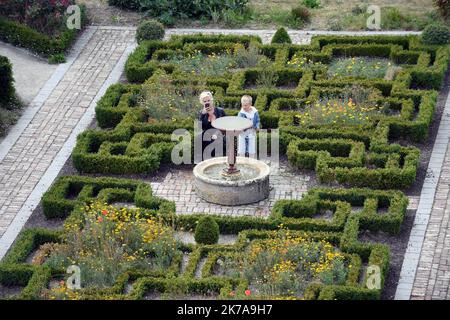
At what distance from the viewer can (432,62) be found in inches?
1098

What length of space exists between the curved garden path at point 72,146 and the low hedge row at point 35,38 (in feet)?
1.15

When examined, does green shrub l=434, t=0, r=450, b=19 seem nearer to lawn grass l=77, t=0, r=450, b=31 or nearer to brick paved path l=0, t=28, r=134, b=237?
lawn grass l=77, t=0, r=450, b=31

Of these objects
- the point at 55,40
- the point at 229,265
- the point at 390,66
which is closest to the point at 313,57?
the point at 390,66

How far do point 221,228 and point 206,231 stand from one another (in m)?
0.74

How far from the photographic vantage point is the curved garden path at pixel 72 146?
66.8ft

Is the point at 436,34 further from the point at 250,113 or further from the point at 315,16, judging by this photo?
the point at 250,113

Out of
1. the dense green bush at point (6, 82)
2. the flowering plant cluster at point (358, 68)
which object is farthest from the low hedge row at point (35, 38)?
the flowering plant cluster at point (358, 68)

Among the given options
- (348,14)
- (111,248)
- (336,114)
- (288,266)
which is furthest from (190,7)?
(288,266)

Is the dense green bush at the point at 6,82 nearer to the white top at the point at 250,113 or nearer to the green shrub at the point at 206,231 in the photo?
the white top at the point at 250,113

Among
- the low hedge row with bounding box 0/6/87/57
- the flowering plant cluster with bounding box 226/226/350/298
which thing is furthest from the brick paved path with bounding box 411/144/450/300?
the low hedge row with bounding box 0/6/87/57

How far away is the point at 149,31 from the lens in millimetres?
29203

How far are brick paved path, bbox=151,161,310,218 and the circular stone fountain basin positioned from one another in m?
0.11
